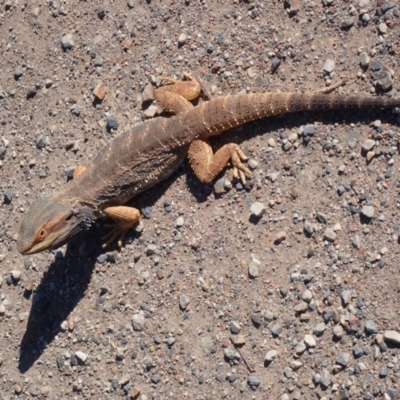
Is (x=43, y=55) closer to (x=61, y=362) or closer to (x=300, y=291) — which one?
(x=61, y=362)

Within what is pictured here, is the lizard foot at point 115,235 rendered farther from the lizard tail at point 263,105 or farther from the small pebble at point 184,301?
the lizard tail at point 263,105

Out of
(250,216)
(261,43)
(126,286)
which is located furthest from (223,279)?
(261,43)

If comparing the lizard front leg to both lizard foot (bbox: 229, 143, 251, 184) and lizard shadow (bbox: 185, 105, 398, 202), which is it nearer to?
lizard shadow (bbox: 185, 105, 398, 202)

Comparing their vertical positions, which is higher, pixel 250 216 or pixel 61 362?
pixel 250 216

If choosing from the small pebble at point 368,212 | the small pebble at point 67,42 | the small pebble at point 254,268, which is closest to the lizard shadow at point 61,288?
the small pebble at point 254,268

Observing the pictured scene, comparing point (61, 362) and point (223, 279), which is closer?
point (223, 279)

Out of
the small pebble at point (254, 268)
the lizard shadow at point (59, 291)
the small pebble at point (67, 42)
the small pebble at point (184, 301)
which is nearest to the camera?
the small pebble at point (254, 268)

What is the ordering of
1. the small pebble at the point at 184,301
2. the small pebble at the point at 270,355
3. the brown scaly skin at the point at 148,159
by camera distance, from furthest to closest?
the small pebble at the point at 184,301 < the brown scaly skin at the point at 148,159 < the small pebble at the point at 270,355
